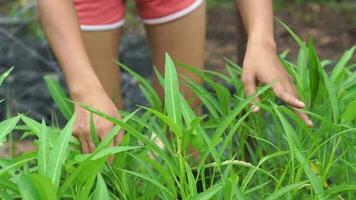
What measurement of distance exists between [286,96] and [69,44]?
430mm

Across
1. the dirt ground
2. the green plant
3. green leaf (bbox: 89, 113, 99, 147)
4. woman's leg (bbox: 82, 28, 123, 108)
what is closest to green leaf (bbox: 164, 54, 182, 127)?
the green plant

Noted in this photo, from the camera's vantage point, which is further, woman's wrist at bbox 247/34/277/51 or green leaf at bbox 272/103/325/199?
woman's wrist at bbox 247/34/277/51

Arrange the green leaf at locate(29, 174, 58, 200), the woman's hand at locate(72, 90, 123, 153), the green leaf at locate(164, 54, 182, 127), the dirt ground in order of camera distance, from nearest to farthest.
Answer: the green leaf at locate(29, 174, 58, 200) → the green leaf at locate(164, 54, 182, 127) → the woman's hand at locate(72, 90, 123, 153) → the dirt ground

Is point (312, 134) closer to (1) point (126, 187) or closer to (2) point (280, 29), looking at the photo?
(1) point (126, 187)

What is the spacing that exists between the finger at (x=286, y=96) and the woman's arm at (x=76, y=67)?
0.99 feet

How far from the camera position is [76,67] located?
5.09 ft

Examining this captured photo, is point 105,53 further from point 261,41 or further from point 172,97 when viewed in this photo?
point 172,97

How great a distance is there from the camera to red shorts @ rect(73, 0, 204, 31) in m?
2.00

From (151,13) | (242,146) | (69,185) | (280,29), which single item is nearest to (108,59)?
(151,13)

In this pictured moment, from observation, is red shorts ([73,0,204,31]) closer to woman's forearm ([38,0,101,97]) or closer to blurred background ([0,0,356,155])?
blurred background ([0,0,356,155])

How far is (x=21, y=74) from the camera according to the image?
3.44m

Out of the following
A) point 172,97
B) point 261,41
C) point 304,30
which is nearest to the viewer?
point 172,97

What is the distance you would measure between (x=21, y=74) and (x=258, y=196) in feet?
6.91

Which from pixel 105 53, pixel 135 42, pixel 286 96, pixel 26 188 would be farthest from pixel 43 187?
pixel 135 42
